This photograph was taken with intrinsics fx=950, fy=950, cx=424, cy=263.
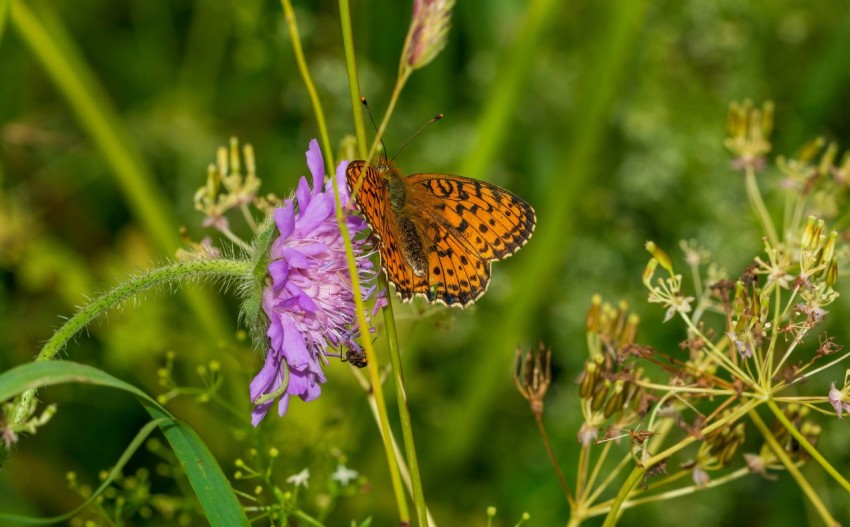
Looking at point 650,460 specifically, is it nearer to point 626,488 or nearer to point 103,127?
point 626,488

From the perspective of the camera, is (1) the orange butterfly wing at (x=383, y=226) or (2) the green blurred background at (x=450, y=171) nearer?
(1) the orange butterfly wing at (x=383, y=226)

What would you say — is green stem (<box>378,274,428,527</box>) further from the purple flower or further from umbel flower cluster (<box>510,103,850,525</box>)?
umbel flower cluster (<box>510,103,850,525</box>)

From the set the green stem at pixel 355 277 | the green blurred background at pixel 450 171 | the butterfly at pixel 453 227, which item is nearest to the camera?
the green stem at pixel 355 277

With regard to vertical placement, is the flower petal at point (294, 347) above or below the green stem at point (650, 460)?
above

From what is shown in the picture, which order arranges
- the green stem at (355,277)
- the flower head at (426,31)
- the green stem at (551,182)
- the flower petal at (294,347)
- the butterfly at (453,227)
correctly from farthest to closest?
the green stem at (551,182), the butterfly at (453,227), the flower petal at (294,347), the green stem at (355,277), the flower head at (426,31)

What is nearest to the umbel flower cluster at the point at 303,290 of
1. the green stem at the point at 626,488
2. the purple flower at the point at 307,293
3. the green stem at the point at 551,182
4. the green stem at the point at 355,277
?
the purple flower at the point at 307,293

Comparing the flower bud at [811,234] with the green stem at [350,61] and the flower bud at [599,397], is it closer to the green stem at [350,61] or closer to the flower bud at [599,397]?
the flower bud at [599,397]
